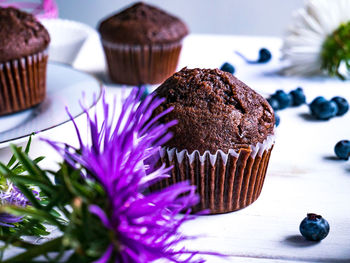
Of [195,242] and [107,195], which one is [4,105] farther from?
[107,195]

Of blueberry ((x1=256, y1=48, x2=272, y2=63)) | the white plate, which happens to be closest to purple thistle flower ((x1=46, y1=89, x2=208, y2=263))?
the white plate

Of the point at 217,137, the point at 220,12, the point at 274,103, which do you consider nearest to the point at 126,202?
the point at 217,137

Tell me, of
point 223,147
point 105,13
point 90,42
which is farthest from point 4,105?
point 105,13

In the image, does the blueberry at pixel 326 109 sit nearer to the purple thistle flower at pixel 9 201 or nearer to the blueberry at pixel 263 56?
the blueberry at pixel 263 56

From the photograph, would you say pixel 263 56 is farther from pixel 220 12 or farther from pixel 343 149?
pixel 220 12

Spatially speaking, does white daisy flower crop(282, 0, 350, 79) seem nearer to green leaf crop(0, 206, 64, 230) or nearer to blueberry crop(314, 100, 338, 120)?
blueberry crop(314, 100, 338, 120)

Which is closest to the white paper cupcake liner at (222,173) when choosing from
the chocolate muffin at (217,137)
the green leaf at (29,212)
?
the chocolate muffin at (217,137)
